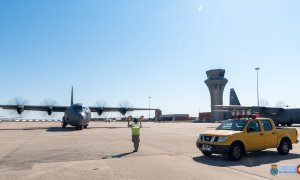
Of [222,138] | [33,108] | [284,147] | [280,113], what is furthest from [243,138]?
[33,108]

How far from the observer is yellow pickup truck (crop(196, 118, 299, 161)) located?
11414 mm

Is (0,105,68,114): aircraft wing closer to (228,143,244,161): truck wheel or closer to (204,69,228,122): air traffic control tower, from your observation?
(228,143,244,161): truck wheel

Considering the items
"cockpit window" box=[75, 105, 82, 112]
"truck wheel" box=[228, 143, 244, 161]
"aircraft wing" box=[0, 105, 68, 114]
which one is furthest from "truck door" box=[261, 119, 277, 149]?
"aircraft wing" box=[0, 105, 68, 114]

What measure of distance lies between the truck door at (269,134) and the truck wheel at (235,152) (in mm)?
1705

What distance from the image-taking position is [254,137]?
12.2 meters

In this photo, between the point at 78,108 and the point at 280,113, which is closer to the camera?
the point at 78,108

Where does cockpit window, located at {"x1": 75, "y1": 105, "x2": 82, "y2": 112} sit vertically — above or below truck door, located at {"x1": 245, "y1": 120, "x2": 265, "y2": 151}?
above

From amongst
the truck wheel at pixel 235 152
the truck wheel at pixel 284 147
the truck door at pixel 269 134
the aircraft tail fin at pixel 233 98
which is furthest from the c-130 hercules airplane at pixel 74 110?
the aircraft tail fin at pixel 233 98

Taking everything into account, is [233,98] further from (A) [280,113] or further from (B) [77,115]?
(B) [77,115]

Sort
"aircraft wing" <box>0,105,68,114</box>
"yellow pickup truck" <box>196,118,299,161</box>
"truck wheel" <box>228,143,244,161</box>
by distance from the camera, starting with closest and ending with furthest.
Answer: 1. "truck wheel" <box>228,143,244,161</box>
2. "yellow pickup truck" <box>196,118,299,161</box>
3. "aircraft wing" <box>0,105,68,114</box>

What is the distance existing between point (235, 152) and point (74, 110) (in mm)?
25423

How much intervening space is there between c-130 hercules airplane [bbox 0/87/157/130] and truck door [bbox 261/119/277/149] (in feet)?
80.1

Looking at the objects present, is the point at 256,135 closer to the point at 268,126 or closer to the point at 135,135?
the point at 268,126

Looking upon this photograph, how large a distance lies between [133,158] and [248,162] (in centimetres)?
477
